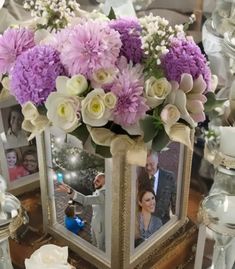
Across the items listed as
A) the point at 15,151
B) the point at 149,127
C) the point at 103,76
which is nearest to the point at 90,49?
the point at 103,76

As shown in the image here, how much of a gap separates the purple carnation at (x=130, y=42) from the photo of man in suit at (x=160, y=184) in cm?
15

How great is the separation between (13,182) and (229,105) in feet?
1.63

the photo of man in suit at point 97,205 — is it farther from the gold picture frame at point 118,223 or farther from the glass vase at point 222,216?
the glass vase at point 222,216

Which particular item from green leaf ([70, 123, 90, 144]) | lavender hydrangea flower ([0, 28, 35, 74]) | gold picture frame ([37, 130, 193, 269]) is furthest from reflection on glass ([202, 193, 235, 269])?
lavender hydrangea flower ([0, 28, 35, 74])

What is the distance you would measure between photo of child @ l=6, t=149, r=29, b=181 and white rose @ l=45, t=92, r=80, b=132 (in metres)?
0.37

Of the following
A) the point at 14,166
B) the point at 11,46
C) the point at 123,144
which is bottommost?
the point at 14,166

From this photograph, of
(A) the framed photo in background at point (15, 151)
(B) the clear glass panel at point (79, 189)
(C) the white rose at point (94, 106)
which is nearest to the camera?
(C) the white rose at point (94, 106)

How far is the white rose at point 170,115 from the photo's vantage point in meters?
0.70

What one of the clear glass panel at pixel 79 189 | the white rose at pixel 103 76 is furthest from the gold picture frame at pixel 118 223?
the white rose at pixel 103 76

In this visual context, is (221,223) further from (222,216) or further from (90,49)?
(90,49)

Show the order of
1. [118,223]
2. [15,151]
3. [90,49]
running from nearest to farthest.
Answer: [90,49] < [118,223] < [15,151]

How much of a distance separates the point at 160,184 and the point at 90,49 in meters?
0.29

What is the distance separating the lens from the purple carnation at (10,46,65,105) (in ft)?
2.30

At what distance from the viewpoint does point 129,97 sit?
69 centimetres
